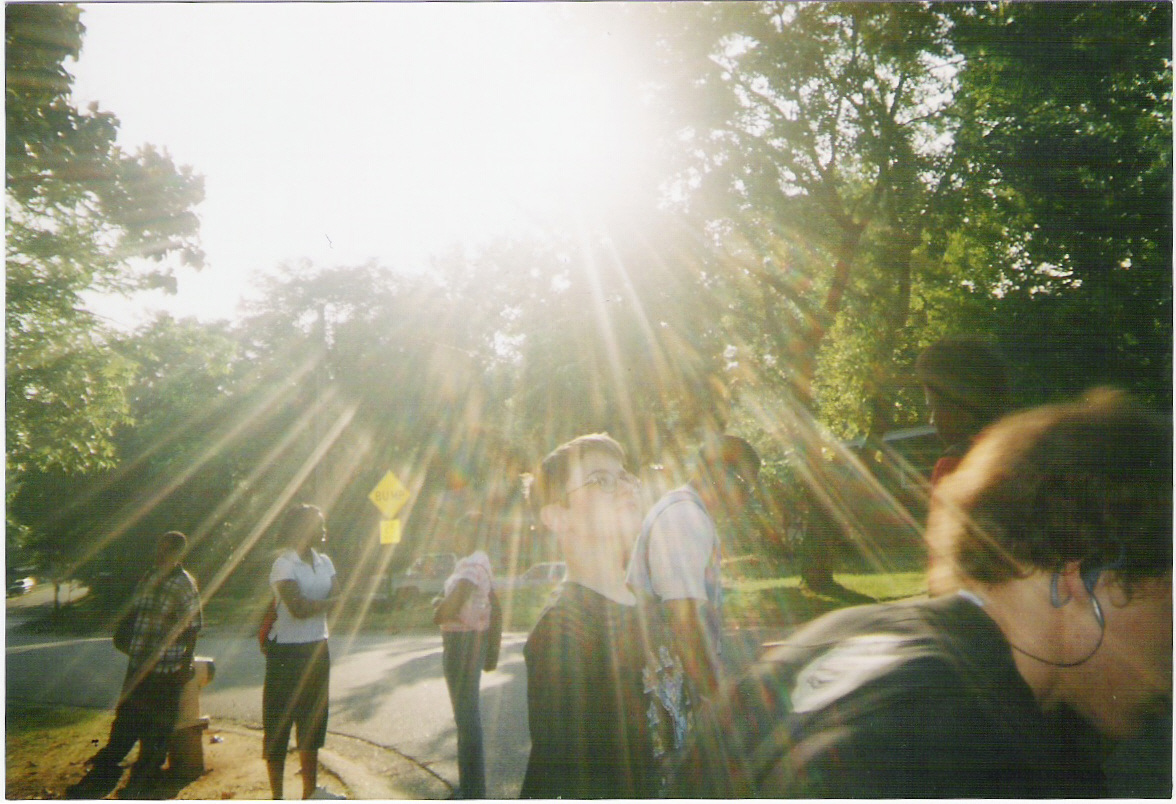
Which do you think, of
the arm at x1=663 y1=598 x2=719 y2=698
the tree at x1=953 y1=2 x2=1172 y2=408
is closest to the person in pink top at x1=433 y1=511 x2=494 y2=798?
the arm at x1=663 y1=598 x2=719 y2=698

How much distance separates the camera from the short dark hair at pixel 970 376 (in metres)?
3.19

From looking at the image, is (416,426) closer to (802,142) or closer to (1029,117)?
(802,142)

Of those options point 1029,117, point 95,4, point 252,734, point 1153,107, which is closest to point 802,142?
point 1029,117

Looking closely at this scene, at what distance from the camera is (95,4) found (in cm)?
388

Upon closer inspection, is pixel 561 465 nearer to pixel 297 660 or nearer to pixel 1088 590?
pixel 1088 590

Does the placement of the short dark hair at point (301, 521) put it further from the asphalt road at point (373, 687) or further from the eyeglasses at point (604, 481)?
the eyeglasses at point (604, 481)

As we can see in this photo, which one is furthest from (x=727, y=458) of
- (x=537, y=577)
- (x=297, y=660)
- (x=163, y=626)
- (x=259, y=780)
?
(x=537, y=577)

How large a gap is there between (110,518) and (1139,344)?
74.8ft

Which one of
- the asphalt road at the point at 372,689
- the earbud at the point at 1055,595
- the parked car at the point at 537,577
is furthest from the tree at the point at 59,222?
the parked car at the point at 537,577

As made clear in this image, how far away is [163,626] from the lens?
449 cm

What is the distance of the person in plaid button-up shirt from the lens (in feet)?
14.2

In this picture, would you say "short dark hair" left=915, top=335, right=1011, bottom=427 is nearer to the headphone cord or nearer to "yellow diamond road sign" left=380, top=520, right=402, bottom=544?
the headphone cord

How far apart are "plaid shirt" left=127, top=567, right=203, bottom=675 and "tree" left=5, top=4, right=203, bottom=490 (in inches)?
48.0

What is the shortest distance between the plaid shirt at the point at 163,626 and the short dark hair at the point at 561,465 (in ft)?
10.8
